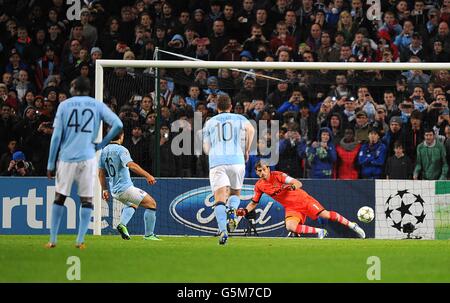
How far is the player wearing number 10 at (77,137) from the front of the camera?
1271cm

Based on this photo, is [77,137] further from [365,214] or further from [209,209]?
[365,214]

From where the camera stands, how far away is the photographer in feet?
63.5

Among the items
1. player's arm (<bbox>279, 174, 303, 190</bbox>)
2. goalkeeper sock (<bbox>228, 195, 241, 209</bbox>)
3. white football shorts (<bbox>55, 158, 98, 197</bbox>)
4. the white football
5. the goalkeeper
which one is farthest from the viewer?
the white football

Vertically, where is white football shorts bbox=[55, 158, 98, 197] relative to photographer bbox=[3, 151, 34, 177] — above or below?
below

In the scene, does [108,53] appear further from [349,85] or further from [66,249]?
[66,249]

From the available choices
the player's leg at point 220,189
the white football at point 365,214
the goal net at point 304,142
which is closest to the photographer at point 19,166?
the goal net at point 304,142

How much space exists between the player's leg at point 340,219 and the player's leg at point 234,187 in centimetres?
291

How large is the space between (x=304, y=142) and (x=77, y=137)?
21.6 feet

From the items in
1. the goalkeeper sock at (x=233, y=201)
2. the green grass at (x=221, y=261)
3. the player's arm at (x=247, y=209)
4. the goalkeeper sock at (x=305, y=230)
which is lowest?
the green grass at (x=221, y=261)

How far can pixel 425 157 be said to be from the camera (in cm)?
1827

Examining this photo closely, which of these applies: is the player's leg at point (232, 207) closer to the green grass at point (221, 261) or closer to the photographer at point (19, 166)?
the green grass at point (221, 261)

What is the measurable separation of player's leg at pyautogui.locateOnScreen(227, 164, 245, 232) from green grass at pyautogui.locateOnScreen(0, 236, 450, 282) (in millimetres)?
458

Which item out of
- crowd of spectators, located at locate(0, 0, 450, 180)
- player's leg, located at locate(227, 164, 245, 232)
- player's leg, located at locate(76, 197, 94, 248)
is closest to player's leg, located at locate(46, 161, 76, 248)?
player's leg, located at locate(76, 197, 94, 248)

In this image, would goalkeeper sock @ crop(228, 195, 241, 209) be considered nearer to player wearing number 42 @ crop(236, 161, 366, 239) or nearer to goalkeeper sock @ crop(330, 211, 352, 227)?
player wearing number 42 @ crop(236, 161, 366, 239)
